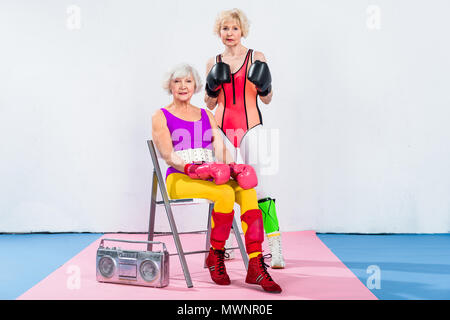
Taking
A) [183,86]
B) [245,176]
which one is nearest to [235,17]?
[183,86]

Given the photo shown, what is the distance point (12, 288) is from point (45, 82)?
2572mm

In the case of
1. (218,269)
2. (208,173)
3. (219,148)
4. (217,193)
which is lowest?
(218,269)

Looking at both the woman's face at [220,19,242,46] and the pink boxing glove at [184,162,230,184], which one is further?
the woman's face at [220,19,242,46]

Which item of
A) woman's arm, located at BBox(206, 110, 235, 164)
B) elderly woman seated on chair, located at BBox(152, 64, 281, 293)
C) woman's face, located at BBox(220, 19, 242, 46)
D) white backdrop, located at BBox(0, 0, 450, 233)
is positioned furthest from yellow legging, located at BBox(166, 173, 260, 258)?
white backdrop, located at BBox(0, 0, 450, 233)

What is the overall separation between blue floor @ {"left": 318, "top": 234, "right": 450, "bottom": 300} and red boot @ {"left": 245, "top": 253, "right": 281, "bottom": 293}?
1.55 ft

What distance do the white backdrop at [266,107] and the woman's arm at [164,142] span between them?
1.80m

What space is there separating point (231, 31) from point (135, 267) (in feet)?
5.20

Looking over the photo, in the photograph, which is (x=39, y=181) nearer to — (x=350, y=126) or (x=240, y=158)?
(x=240, y=158)

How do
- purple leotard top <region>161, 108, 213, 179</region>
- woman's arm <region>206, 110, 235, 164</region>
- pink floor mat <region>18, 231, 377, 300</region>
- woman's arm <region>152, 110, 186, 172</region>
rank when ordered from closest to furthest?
1. pink floor mat <region>18, 231, 377, 300</region>
2. woman's arm <region>152, 110, 186, 172</region>
3. purple leotard top <region>161, 108, 213, 179</region>
4. woman's arm <region>206, 110, 235, 164</region>

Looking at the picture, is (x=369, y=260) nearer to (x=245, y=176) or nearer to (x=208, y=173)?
(x=245, y=176)

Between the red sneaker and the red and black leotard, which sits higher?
the red and black leotard

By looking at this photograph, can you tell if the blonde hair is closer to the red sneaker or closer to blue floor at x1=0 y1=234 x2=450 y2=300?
the red sneaker

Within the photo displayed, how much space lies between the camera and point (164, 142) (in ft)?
8.43

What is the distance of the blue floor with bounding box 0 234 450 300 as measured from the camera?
2344 millimetres
